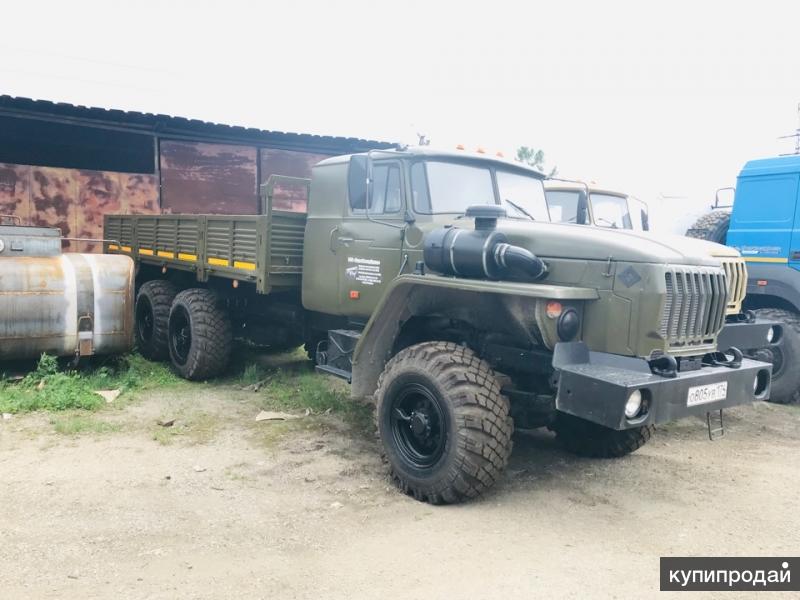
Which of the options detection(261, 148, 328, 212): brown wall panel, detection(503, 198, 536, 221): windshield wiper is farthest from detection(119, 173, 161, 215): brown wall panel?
detection(503, 198, 536, 221): windshield wiper

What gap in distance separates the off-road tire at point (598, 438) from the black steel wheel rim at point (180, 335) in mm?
4065

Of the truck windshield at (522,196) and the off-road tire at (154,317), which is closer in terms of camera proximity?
the truck windshield at (522,196)

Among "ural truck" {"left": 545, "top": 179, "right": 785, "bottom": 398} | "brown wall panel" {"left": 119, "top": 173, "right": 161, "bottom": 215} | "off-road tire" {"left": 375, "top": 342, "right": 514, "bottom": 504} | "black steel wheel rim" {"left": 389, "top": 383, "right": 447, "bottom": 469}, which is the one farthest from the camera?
"brown wall panel" {"left": 119, "top": 173, "right": 161, "bottom": 215}

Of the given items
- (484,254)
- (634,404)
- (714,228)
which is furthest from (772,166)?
(634,404)

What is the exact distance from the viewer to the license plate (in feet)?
11.9

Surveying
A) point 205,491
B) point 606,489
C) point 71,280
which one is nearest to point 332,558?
point 205,491

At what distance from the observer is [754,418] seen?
6367 millimetres

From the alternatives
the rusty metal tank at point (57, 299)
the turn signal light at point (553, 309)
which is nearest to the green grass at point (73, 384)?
the rusty metal tank at point (57, 299)

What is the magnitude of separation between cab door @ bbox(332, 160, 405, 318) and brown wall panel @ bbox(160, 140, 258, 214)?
23.7 ft

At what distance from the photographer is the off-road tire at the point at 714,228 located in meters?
8.04

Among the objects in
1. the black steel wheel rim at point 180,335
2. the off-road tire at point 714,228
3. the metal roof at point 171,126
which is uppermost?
the metal roof at point 171,126

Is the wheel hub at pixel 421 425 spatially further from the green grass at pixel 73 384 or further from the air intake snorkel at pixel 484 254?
the green grass at pixel 73 384

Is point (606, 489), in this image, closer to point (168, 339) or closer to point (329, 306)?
point (329, 306)

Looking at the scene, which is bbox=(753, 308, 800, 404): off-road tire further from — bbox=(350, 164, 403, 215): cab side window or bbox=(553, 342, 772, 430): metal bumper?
bbox=(350, 164, 403, 215): cab side window
